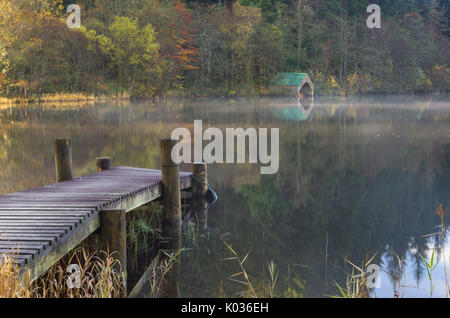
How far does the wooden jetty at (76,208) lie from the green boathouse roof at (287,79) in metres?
41.6

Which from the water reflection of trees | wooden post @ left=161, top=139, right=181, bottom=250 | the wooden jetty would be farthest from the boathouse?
wooden post @ left=161, top=139, right=181, bottom=250

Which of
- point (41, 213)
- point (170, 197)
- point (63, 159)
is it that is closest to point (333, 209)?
point (170, 197)

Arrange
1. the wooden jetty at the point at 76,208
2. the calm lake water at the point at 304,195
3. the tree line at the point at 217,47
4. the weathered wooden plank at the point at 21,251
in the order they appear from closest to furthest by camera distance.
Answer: the weathered wooden plank at the point at 21,251 → the wooden jetty at the point at 76,208 → the calm lake water at the point at 304,195 → the tree line at the point at 217,47

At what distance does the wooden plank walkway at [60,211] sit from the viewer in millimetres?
5035

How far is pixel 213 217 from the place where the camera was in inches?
368

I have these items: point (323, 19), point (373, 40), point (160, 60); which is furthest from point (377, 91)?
point (160, 60)

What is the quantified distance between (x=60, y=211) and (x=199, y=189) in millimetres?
3921

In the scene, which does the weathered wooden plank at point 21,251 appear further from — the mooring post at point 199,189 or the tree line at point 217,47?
the tree line at point 217,47

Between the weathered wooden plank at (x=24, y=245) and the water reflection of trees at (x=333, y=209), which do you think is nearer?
the weathered wooden plank at (x=24, y=245)

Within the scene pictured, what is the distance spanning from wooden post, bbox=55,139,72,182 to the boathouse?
42.9 metres

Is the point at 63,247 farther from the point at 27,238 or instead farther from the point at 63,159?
the point at 63,159

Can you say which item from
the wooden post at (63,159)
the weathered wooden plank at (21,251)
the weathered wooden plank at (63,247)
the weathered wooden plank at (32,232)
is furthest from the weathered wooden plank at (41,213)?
the wooden post at (63,159)

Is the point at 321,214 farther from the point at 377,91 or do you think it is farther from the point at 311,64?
the point at 377,91
